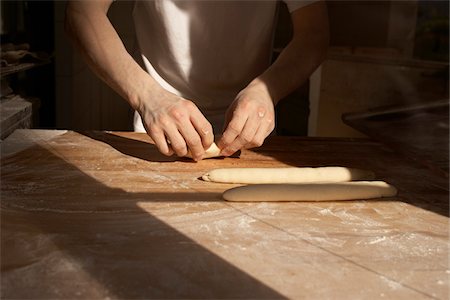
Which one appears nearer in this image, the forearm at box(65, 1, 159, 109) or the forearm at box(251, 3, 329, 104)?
the forearm at box(65, 1, 159, 109)

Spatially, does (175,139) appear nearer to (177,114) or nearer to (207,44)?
A: (177,114)

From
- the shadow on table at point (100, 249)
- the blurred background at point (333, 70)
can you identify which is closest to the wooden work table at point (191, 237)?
the shadow on table at point (100, 249)

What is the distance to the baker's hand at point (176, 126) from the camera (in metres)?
1.39

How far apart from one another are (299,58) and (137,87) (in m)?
0.56

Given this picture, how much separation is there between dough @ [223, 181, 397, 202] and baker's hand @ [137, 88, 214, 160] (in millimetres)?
242

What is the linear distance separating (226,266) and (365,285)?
23 cm

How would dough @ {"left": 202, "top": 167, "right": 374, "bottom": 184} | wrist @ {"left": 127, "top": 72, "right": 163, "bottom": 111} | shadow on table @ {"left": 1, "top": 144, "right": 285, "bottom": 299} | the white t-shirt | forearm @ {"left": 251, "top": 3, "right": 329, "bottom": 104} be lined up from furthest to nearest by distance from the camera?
the white t-shirt, forearm @ {"left": 251, "top": 3, "right": 329, "bottom": 104}, wrist @ {"left": 127, "top": 72, "right": 163, "bottom": 111}, dough @ {"left": 202, "top": 167, "right": 374, "bottom": 184}, shadow on table @ {"left": 1, "top": 144, "right": 285, "bottom": 299}

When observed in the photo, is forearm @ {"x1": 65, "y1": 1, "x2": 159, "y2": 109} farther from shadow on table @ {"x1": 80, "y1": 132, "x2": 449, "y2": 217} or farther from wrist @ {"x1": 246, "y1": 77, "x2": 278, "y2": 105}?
wrist @ {"x1": 246, "y1": 77, "x2": 278, "y2": 105}

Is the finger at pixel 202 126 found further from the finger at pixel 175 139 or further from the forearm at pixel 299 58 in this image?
the forearm at pixel 299 58

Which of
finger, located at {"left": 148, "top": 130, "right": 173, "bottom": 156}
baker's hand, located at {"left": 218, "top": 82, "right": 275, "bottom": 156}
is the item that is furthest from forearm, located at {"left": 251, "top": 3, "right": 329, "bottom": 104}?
finger, located at {"left": 148, "top": 130, "right": 173, "bottom": 156}

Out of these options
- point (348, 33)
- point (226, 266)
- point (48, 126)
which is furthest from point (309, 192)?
point (348, 33)

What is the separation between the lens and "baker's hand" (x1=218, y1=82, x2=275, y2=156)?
4.71 feet

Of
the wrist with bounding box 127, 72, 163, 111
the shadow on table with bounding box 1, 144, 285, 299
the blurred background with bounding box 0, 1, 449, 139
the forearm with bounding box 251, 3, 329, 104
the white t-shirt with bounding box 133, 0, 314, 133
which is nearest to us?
the shadow on table with bounding box 1, 144, 285, 299

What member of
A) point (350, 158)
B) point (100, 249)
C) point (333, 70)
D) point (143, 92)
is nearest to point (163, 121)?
point (143, 92)
